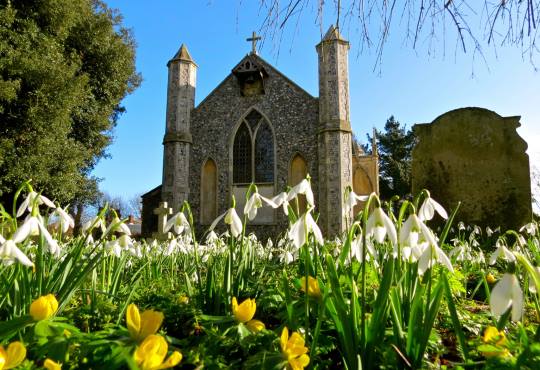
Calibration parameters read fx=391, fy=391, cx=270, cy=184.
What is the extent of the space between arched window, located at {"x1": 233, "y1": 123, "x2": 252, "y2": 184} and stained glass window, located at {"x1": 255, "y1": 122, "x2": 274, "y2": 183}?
336 mm

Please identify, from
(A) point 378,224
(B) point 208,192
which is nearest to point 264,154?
(B) point 208,192

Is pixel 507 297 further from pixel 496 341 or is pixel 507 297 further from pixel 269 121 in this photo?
pixel 269 121

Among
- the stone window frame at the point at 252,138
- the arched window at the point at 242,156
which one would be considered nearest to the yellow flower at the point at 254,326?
the stone window frame at the point at 252,138

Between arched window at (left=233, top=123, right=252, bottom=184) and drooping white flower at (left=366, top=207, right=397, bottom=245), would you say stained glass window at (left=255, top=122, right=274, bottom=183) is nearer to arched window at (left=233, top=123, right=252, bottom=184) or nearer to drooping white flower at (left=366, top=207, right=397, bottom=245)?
arched window at (left=233, top=123, right=252, bottom=184)

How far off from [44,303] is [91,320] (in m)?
0.74

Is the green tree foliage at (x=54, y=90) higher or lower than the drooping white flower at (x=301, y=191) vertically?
higher

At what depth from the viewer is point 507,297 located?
975mm

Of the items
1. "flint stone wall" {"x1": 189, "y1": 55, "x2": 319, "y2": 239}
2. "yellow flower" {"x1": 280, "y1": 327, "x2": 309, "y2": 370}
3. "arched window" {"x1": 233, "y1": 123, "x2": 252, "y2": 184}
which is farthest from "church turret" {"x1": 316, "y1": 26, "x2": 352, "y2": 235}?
"yellow flower" {"x1": 280, "y1": 327, "x2": 309, "y2": 370}

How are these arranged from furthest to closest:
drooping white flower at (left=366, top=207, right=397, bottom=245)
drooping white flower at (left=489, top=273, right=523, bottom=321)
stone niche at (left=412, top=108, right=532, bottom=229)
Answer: stone niche at (left=412, top=108, right=532, bottom=229)
drooping white flower at (left=366, top=207, right=397, bottom=245)
drooping white flower at (left=489, top=273, right=523, bottom=321)

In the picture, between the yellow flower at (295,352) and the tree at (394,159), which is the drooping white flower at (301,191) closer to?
the yellow flower at (295,352)

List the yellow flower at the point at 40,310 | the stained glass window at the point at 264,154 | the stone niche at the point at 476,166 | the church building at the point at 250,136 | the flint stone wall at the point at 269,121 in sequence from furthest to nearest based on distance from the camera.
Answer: the stained glass window at the point at 264,154 < the flint stone wall at the point at 269,121 < the church building at the point at 250,136 < the stone niche at the point at 476,166 < the yellow flower at the point at 40,310

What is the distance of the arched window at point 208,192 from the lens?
52.0ft

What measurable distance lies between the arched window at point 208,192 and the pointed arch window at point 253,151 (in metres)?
0.90

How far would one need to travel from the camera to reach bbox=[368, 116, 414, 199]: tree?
122 ft
